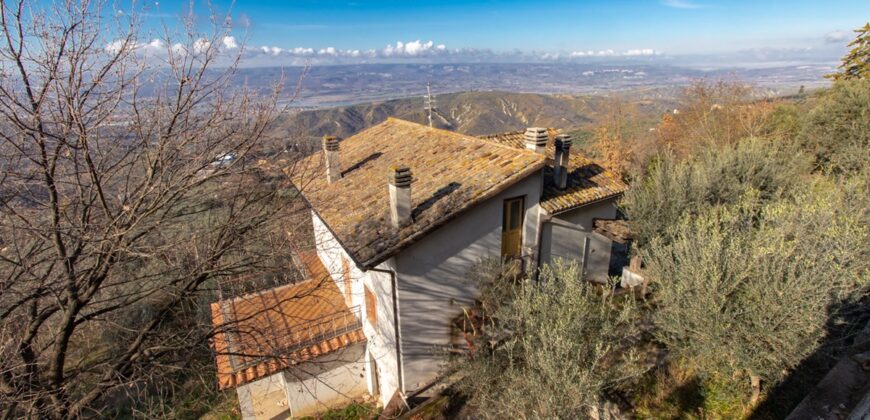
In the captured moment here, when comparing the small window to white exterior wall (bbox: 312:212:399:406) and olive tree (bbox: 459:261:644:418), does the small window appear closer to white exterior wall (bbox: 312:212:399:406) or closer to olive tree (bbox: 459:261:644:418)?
white exterior wall (bbox: 312:212:399:406)

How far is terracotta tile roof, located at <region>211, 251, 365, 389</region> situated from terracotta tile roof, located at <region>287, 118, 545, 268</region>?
171cm

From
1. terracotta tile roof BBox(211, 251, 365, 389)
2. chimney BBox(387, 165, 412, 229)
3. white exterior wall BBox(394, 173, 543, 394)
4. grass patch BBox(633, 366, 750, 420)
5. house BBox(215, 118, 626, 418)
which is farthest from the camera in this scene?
terracotta tile roof BBox(211, 251, 365, 389)

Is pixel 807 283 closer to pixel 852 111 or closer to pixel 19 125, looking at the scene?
pixel 19 125

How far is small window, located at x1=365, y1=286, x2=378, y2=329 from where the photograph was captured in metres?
10.7

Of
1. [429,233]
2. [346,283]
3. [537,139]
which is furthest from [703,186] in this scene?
[346,283]

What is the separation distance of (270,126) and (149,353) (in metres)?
→ 4.94

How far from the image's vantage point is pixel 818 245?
23.0 feet

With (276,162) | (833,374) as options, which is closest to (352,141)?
(276,162)

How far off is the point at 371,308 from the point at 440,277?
8.97 feet

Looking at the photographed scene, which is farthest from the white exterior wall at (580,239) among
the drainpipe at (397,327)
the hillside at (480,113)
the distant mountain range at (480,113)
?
the hillside at (480,113)

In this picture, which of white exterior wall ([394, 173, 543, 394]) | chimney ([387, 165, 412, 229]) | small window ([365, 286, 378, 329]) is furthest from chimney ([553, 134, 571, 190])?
small window ([365, 286, 378, 329])

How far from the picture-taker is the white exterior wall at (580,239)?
449 inches

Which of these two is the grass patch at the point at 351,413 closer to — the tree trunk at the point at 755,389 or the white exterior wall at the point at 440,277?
the white exterior wall at the point at 440,277

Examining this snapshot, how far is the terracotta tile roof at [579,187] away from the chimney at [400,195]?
414 centimetres
